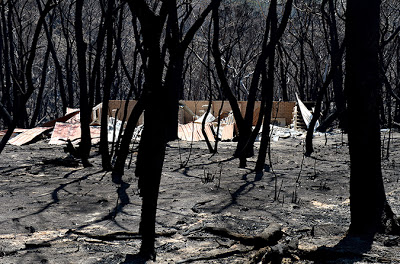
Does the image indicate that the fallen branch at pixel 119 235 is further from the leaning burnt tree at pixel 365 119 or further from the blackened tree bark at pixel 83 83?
the blackened tree bark at pixel 83 83

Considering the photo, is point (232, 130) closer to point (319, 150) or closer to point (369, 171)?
point (319, 150)

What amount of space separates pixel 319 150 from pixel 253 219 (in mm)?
6084

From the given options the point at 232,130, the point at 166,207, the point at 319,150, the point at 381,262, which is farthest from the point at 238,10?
the point at 381,262

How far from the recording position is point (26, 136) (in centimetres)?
1286

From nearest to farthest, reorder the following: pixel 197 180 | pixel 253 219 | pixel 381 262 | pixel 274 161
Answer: pixel 381 262, pixel 253 219, pixel 197 180, pixel 274 161

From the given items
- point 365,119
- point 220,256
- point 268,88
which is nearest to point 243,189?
point 268,88

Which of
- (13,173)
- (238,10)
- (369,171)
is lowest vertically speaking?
(13,173)

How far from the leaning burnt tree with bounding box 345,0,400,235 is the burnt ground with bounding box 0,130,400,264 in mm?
175

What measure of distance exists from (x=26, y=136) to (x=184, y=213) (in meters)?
9.36

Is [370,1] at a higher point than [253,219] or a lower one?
higher

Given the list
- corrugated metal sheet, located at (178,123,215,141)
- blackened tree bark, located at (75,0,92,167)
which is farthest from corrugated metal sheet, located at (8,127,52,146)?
blackened tree bark, located at (75,0,92,167)

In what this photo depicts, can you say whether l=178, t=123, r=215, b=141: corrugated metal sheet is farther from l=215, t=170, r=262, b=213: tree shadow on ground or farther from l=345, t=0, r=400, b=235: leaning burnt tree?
l=345, t=0, r=400, b=235: leaning burnt tree

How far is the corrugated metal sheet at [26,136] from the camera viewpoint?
1235 centimetres

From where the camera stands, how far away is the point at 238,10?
2528cm
